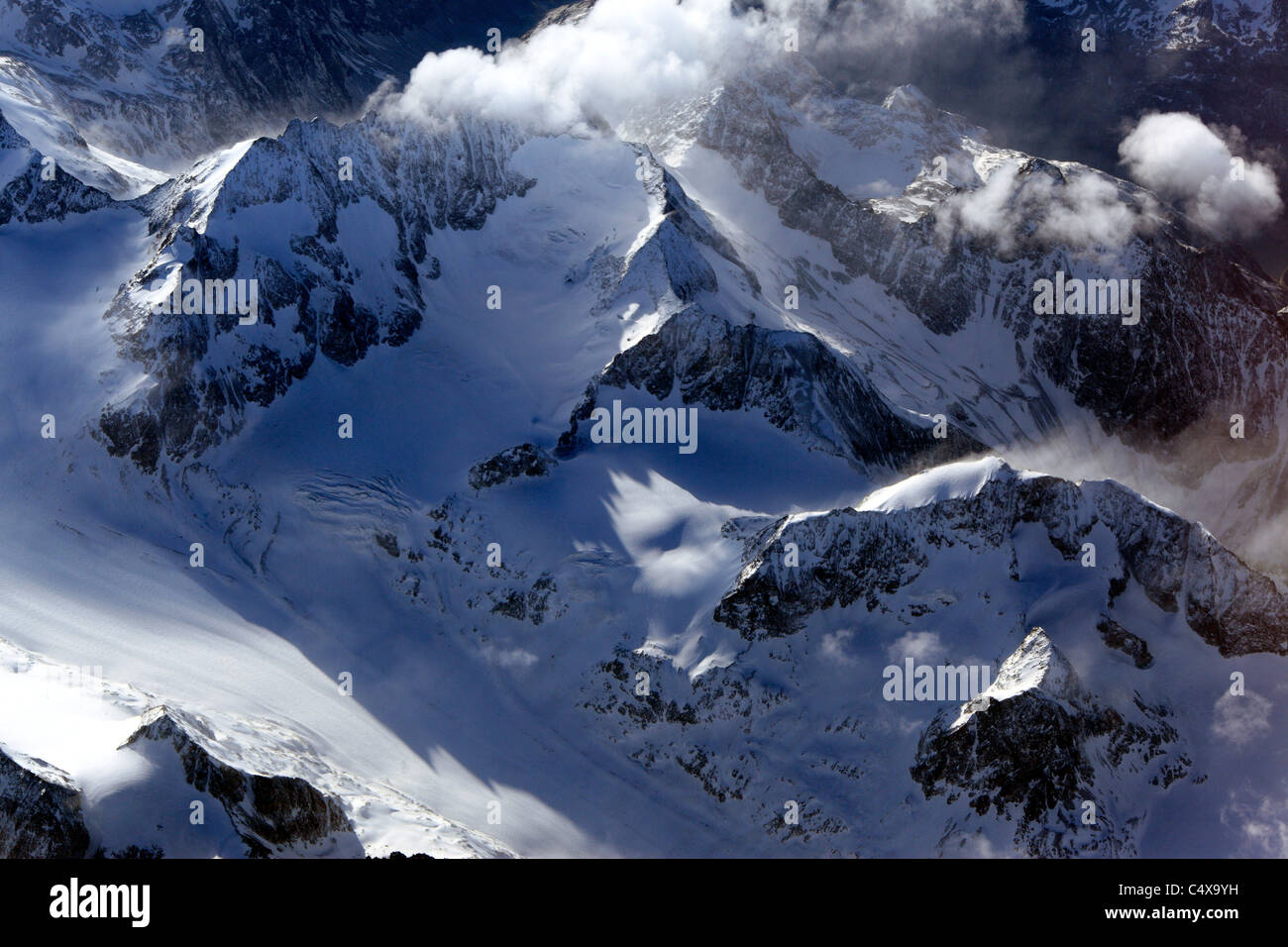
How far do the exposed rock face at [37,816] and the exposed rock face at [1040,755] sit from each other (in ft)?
285

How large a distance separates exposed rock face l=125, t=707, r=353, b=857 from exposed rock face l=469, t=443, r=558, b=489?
73163mm

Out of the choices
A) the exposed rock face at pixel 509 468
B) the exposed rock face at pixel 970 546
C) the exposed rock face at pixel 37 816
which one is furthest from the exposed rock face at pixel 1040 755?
the exposed rock face at pixel 37 816

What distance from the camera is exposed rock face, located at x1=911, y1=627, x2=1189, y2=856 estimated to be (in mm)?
146500

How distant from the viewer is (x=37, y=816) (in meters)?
103

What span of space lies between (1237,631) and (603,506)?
3094 inches

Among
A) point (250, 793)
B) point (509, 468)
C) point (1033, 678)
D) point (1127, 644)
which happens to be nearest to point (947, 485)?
point (1127, 644)

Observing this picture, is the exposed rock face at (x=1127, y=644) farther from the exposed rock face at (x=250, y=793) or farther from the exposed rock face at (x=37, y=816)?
the exposed rock face at (x=37, y=816)

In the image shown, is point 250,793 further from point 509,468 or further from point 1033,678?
point 1033,678

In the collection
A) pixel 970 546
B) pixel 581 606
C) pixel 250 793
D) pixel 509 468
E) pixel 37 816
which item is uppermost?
pixel 509 468

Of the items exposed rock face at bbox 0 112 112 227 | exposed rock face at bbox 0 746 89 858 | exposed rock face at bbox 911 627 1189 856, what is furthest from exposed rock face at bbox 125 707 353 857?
exposed rock face at bbox 0 112 112 227

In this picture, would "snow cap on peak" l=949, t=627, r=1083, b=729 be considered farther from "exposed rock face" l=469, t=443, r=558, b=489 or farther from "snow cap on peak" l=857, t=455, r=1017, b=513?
"exposed rock face" l=469, t=443, r=558, b=489

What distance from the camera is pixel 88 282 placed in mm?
192875

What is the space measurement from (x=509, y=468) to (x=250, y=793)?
3181 inches

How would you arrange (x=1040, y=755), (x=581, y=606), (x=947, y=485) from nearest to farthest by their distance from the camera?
1. (x=1040, y=755)
2. (x=947, y=485)
3. (x=581, y=606)
